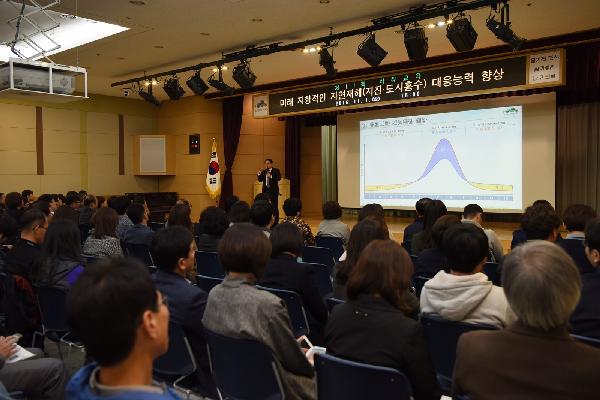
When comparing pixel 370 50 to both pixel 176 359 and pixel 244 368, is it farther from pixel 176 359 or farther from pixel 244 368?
pixel 244 368

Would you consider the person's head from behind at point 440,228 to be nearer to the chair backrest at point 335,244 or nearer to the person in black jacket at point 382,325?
the person in black jacket at point 382,325

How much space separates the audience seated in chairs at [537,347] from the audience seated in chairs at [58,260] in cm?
268

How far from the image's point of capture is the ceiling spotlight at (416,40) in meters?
6.63

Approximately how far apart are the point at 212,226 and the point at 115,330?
12.1ft

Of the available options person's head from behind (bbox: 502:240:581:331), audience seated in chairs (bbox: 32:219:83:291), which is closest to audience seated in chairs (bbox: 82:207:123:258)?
audience seated in chairs (bbox: 32:219:83:291)

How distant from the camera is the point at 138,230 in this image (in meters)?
5.27

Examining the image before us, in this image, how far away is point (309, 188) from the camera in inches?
578

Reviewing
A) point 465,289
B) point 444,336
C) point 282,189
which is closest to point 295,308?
point 444,336

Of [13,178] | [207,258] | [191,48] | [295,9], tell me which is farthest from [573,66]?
[13,178]

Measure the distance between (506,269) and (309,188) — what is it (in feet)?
43.2

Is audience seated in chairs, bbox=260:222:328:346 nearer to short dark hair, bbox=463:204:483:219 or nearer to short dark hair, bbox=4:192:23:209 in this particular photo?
short dark hair, bbox=463:204:483:219

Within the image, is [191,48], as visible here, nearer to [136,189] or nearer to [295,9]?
[295,9]

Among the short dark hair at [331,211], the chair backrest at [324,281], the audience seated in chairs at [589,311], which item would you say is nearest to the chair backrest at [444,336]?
the audience seated in chairs at [589,311]

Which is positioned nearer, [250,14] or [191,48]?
[250,14]
